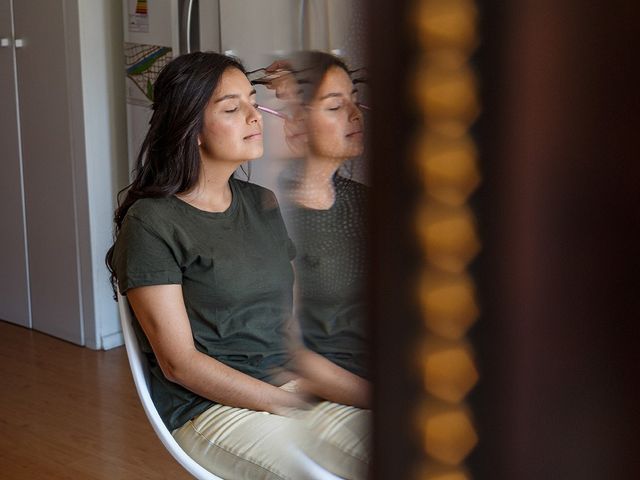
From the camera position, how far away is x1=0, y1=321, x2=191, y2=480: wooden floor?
96.7 inches

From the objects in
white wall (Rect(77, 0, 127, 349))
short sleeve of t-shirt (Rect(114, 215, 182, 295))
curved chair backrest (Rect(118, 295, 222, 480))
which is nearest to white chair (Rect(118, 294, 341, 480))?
curved chair backrest (Rect(118, 295, 222, 480))

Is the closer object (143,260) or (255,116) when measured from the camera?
(255,116)

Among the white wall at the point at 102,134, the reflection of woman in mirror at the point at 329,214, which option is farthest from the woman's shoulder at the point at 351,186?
the white wall at the point at 102,134

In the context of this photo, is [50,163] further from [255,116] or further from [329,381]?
[329,381]

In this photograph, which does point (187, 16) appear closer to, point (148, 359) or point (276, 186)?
point (148, 359)

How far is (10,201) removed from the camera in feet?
11.3

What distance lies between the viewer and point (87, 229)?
3.22 m

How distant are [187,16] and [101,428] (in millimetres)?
1044

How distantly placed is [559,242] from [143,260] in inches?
57.5

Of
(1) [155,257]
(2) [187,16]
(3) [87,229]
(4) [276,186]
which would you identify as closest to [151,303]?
(1) [155,257]

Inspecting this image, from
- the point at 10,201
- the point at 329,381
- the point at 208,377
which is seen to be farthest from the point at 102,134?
the point at 329,381

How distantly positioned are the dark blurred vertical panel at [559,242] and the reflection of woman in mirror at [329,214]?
1.0 inches

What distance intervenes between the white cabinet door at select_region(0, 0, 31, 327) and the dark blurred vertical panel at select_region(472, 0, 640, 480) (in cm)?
330

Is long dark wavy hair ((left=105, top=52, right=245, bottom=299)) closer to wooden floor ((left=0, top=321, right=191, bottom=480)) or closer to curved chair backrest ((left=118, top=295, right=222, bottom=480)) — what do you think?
curved chair backrest ((left=118, top=295, right=222, bottom=480))
